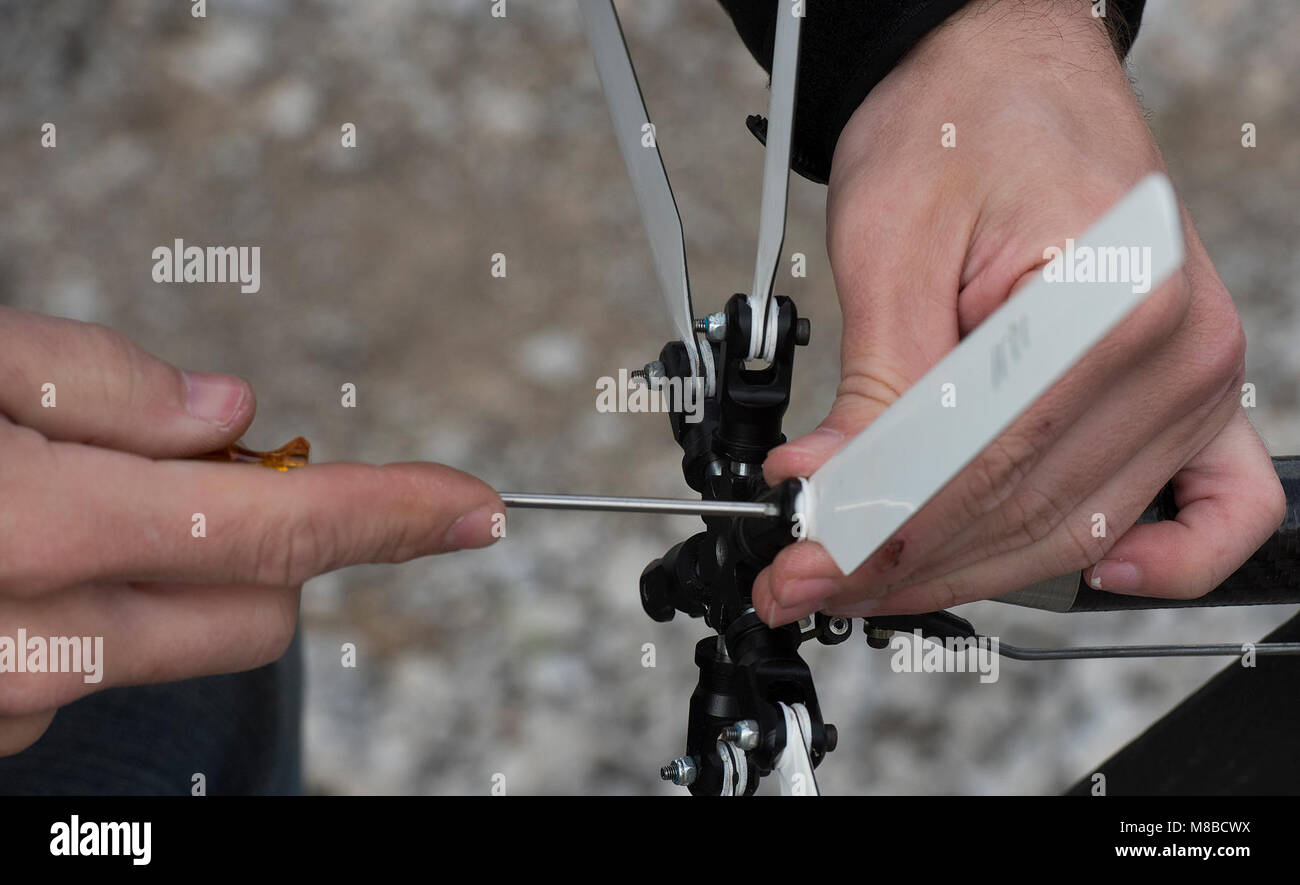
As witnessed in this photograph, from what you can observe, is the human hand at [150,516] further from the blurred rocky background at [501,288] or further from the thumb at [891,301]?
the blurred rocky background at [501,288]

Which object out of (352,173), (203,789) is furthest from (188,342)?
(203,789)

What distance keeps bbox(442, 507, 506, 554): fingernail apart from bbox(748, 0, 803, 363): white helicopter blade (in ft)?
0.53

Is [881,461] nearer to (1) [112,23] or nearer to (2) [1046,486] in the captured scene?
(2) [1046,486]

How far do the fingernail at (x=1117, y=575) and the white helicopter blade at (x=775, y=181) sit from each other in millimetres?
160

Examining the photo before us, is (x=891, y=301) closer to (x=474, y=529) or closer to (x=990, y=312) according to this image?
(x=990, y=312)

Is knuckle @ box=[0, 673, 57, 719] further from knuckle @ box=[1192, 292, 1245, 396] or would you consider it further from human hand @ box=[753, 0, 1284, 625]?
knuckle @ box=[1192, 292, 1245, 396]

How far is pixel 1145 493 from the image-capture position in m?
0.47

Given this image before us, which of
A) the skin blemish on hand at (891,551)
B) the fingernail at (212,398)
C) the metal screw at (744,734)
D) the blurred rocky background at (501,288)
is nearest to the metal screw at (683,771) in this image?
the metal screw at (744,734)

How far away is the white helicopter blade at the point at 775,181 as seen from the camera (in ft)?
1.56

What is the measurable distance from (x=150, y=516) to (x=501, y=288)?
117cm

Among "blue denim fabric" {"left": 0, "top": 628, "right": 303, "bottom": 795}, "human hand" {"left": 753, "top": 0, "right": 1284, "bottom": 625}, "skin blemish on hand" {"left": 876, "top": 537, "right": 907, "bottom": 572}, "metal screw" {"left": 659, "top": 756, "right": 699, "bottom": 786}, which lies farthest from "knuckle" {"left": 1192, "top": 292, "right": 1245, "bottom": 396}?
"blue denim fabric" {"left": 0, "top": 628, "right": 303, "bottom": 795}

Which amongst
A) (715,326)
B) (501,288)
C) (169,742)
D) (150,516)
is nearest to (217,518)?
(150,516)

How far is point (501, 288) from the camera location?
4.84 feet

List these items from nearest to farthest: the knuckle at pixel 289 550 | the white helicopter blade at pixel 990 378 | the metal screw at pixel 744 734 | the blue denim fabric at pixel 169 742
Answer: the white helicopter blade at pixel 990 378, the knuckle at pixel 289 550, the metal screw at pixel 744 734, the blue denim fabric at pixel 169 742
